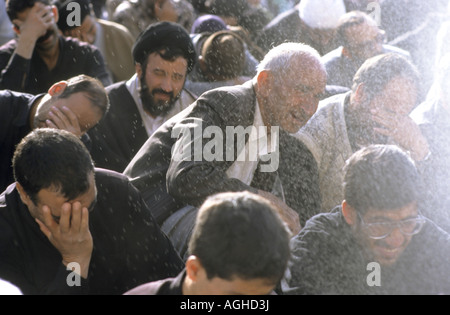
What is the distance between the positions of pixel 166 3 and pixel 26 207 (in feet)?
15.2

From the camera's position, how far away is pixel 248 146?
4.58m

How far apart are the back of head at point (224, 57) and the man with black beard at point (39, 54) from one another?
84 cm

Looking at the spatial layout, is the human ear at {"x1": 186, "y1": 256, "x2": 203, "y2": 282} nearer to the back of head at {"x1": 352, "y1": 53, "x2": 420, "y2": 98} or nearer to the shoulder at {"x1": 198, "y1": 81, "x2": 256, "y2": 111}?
the shoulder at {"x1": 198, "y1": 81, "x2": 256, "y2": 111}

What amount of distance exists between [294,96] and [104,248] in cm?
136

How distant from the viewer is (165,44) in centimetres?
608

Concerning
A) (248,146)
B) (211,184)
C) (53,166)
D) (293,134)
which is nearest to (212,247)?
(53,166)

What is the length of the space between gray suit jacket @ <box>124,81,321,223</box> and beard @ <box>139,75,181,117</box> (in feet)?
3.90

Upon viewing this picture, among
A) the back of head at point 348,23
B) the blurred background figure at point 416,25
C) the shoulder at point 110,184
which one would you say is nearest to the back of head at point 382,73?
the back of head at point 348,23

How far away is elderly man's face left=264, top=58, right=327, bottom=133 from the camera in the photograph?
181 inches

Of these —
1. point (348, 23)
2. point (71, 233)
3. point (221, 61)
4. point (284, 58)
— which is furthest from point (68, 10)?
point (71, 233)

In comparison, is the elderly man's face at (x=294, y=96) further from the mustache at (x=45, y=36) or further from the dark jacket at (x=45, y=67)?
the mustache at (x=45, y=36)

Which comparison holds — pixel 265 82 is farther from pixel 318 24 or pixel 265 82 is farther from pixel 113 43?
pixel 113 43

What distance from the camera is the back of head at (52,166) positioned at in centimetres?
360

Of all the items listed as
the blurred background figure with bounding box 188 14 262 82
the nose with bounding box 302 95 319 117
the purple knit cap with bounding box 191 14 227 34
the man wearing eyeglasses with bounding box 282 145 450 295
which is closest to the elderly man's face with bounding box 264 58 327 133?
the nose with bounding box 302 95 319 117
